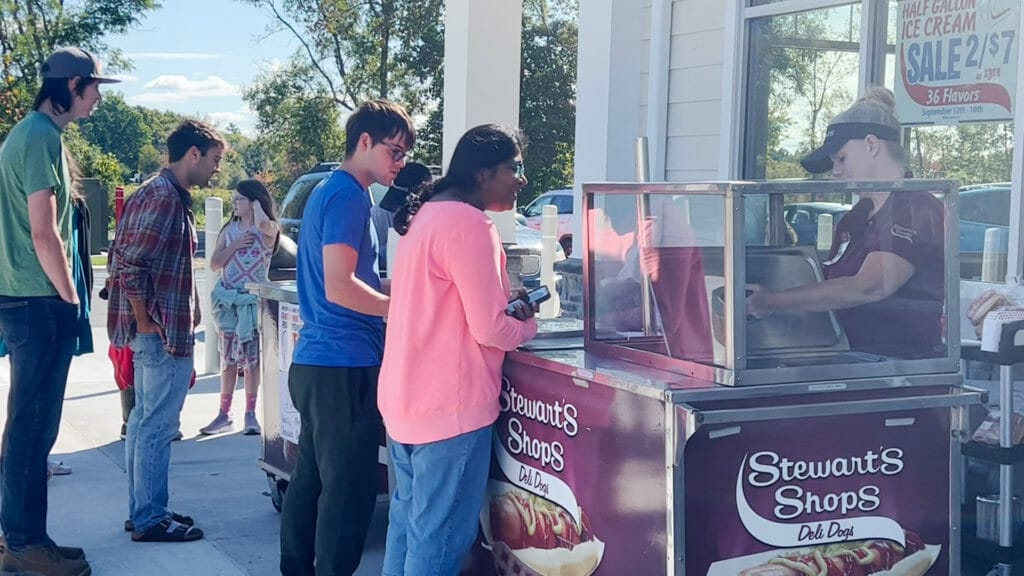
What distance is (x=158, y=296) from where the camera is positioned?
489cm

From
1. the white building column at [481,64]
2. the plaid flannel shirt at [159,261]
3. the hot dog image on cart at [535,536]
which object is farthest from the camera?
the white building column at [481,64]

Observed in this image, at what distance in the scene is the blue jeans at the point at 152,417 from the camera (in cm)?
492

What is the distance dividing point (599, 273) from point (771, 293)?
703mm

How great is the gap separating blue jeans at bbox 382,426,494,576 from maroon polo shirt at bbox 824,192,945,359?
116 cm

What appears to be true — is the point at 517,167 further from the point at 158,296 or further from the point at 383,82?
the point at 383,82

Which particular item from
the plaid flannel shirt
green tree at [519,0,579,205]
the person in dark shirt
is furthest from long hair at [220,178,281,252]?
green tree at [519,0,579,205]

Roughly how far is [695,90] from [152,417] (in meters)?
3.80

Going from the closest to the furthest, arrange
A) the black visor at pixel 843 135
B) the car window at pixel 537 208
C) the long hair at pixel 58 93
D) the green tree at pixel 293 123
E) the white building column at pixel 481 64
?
the black visor at pixel 843 135, the long hair at pixel 58 93, the white building column at pixel 481 64, the car window at pixel 537 208, the green tree at pixel 293 123

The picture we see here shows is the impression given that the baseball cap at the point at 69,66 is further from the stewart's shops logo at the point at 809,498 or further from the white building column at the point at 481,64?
the white building column at the point at 481,64

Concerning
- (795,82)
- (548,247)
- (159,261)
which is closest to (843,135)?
(795,82)

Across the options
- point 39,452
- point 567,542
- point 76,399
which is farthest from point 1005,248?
point 76,399

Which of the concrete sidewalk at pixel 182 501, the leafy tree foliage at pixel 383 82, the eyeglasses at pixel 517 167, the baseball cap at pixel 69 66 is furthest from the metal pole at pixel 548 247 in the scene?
the leafy tree foliage at pixel 383 82

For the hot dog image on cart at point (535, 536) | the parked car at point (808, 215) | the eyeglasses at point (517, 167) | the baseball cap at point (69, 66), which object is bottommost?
the hot dog image on cart at point (535, 536)

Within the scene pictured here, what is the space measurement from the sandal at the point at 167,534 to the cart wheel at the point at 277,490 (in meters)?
0.49
